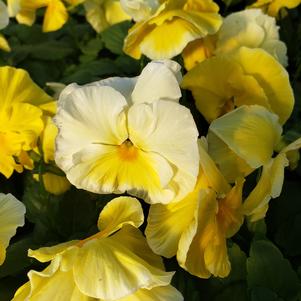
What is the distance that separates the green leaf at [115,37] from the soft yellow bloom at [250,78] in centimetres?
58

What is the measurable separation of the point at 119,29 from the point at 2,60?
298 millimetres

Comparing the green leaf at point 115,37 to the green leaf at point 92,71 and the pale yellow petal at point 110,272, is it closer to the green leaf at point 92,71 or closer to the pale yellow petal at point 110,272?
the green leaf at point 92,71

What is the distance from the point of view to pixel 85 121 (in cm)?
90

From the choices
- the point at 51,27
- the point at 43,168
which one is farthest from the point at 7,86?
the point at 51,27

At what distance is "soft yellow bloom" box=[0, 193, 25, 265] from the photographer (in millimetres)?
891

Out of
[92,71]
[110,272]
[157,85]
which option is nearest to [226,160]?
[157,85]

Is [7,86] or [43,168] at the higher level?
[7,86]

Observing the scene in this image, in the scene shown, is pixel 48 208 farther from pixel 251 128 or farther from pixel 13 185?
pixel 251 128

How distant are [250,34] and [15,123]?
→ 18.2 inches

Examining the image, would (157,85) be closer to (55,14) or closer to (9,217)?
(9,217)

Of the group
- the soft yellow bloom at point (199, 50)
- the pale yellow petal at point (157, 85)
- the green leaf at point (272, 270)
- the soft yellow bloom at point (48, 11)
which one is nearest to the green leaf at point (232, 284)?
the green leaf at point (272, 270)

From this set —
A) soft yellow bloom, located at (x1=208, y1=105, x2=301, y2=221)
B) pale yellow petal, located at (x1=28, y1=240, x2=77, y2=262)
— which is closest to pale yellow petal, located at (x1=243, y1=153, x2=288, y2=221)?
soft yellow bloom, located at (x1=208, y1=105, x2=301, y2=221)

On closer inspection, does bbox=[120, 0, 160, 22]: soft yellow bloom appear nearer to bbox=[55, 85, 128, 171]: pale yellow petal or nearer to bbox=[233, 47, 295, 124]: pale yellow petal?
bbox=[233, 47, 295, 124]: pale yellow petal

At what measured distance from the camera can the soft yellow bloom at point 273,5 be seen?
1331mm
